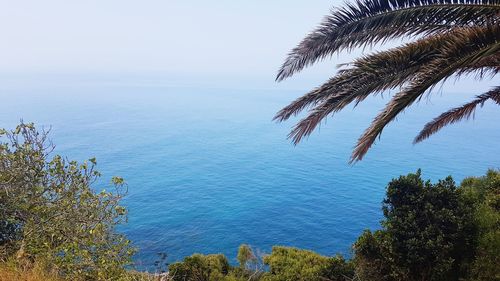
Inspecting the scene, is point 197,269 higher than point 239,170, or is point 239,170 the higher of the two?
point 239,170

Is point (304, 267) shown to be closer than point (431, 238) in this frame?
No

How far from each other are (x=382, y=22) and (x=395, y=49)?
1.59 feet

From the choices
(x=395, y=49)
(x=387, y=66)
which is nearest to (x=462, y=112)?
(x=395, y=49)

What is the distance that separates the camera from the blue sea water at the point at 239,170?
29.4m

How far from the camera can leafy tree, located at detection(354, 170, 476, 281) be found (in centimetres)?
920

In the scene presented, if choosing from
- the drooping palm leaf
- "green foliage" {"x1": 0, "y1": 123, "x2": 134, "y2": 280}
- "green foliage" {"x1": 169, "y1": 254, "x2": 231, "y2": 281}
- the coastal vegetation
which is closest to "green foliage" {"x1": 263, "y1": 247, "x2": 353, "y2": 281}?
the coastal vegetation

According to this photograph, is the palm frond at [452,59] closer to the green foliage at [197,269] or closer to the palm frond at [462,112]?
the palm frond at [462,112]

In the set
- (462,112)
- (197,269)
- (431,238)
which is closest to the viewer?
(431,238)

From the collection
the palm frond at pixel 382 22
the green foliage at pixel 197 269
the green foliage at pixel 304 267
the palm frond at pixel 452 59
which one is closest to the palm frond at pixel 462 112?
the palm frond at pixel 382 22

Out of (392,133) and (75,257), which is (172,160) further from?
(392,133)

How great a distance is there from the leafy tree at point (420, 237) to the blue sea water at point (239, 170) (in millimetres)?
7984

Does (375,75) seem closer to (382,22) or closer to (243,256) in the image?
(382,22)

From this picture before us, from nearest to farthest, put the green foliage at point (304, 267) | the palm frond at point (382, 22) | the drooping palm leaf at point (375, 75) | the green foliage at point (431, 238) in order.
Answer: the palm frond at point (382, 22) < the drooping palm leaf at point (375, 75) < the green foliage at point (431, 238) < the green foliage at point (304, 267)

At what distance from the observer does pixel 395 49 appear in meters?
5.27
